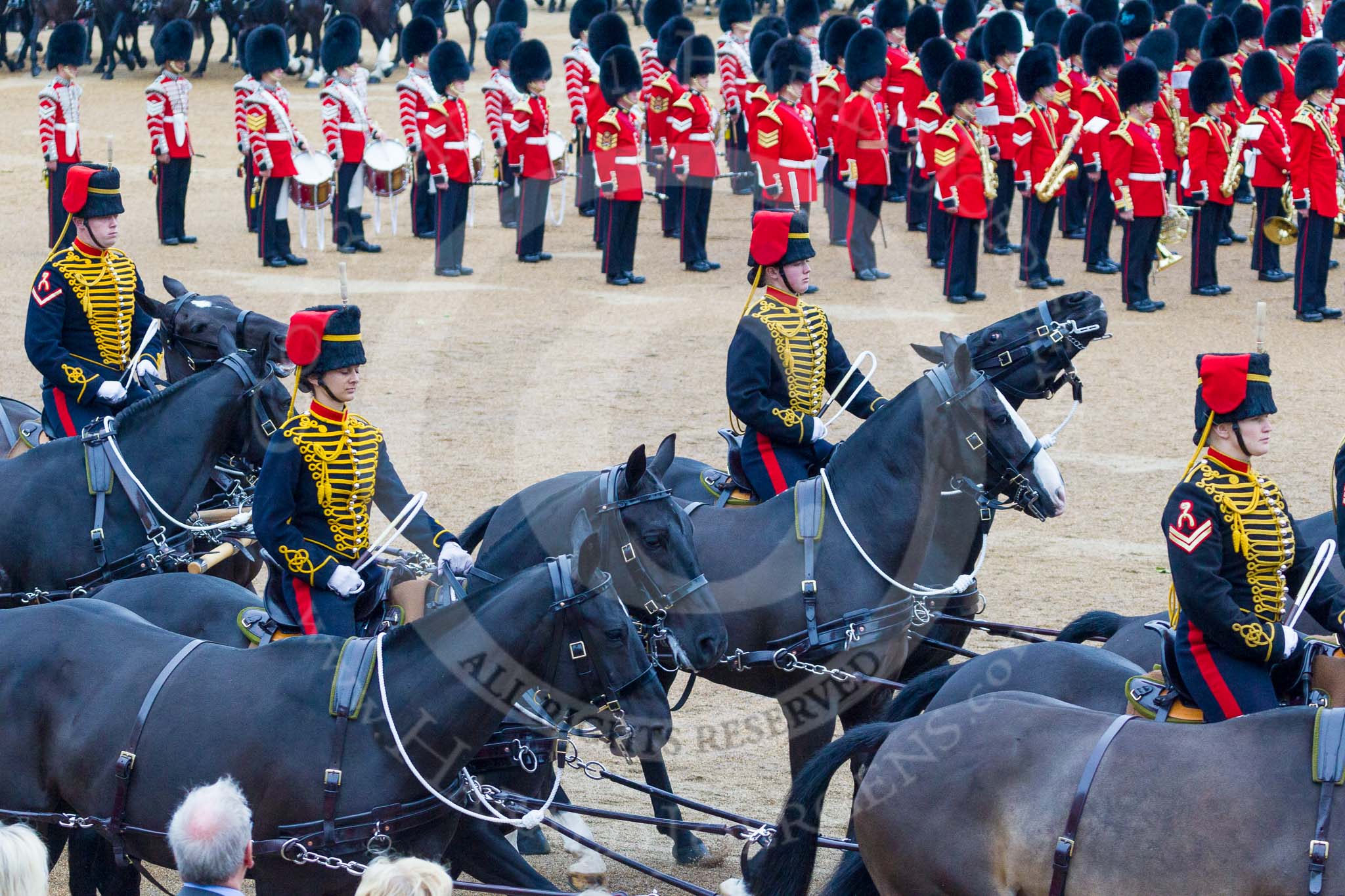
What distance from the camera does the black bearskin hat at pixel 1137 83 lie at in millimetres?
14016

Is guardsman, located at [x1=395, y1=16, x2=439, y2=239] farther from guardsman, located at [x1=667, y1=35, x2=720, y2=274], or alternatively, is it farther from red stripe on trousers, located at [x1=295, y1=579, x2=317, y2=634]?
red stripe on trousers, located at [x1=295, y1=579, x2=317, y2=634]

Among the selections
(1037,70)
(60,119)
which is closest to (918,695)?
(1037,70)

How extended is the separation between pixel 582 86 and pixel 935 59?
12.4ft

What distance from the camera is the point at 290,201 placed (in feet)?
52.6

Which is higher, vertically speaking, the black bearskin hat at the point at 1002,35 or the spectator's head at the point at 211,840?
the black bearskin hat at the point at 1002,35

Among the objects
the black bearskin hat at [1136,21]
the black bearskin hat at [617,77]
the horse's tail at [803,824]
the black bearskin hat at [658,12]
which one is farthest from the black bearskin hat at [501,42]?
the horse's tail at [803,824]

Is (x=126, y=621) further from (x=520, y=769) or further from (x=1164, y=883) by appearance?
(x=1164, y=883)

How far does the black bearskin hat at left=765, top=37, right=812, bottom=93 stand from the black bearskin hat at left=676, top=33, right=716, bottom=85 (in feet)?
4.45

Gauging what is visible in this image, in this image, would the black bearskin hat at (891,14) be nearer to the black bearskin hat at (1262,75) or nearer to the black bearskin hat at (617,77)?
the black bearskin hat at (617,77)

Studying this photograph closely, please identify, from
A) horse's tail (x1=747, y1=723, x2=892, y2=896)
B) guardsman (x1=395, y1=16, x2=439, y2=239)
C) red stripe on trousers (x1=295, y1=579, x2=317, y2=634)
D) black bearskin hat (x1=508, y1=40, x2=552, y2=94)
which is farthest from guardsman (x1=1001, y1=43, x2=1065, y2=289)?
horse's tail (x1=747, y1=723, x2=892, y2=896)

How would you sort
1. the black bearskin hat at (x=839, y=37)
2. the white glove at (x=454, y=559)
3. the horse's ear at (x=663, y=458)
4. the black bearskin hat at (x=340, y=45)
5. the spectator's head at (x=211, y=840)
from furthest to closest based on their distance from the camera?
the black bearskin hat at (x=839, y=37)
the black bearskin hat at (x=340, y=45)
the horse's ear at (x=663, y=458)
the white glove at (x=454, y=559)
the spectator's head at (x=211, y=840)

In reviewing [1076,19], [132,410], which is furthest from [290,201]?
[132,410]

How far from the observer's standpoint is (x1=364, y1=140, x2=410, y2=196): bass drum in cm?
1580

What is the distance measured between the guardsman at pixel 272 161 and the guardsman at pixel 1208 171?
25.5 ft
